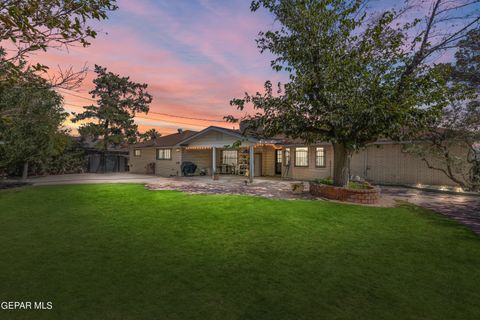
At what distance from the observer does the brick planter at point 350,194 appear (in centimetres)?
1003

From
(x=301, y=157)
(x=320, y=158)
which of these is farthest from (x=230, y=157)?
(x=320, y=158)

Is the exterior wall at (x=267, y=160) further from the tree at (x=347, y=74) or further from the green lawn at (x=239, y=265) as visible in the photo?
the green lawn at (x=239, y=265)

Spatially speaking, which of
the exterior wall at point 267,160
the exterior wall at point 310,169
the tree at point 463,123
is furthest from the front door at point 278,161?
the tree at point 463,123

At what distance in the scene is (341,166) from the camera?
11375 millimetres

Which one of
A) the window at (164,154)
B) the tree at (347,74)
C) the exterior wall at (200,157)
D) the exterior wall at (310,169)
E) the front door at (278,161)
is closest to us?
the tree at (347,74)

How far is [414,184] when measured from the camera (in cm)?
1483

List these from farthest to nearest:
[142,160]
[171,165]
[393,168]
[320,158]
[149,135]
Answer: [149,135] → [142,160] → [171,165] → [320,158] → [393,168]

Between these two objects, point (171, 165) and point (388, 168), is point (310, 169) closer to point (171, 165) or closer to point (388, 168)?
point (388, 168)

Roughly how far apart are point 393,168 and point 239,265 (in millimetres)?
14449

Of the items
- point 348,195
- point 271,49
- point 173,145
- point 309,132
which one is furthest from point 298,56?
point 173,145

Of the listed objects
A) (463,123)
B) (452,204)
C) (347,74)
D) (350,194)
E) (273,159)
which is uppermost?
(347,74)

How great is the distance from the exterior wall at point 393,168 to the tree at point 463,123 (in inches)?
74.1

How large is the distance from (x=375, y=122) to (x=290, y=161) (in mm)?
10582
